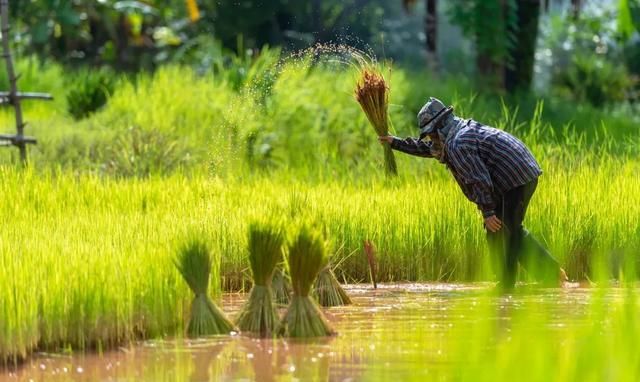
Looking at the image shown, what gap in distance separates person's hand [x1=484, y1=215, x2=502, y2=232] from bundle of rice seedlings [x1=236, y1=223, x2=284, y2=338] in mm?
1791

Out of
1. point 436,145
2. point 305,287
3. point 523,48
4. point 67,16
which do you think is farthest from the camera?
point 67,16

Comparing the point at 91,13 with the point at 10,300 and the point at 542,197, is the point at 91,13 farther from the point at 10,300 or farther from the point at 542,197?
the point at 10,300

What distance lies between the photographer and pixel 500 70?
25.0 metres

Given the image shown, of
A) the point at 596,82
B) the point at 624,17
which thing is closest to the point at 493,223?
the point at 624,17

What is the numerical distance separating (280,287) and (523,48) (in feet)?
52.0

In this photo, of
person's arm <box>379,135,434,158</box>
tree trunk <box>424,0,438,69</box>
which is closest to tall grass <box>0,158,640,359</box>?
person's arm <box>379,135,434,158</box>

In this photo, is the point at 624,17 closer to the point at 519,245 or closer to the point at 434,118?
the point at 519,245

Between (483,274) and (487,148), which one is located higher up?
(487,148)

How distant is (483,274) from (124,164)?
214 inches

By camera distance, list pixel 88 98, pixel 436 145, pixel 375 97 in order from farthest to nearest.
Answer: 1. pixel 88 98
2. pixel 375 97
3. pixel 436 145

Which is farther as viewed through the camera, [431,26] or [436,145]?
[431,26]

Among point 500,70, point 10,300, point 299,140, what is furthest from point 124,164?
point 500,70

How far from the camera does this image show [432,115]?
954 centimetres

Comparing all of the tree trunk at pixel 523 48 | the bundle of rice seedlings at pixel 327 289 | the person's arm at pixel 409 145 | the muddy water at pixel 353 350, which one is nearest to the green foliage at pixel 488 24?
the tree trunk at pixel 523 48
